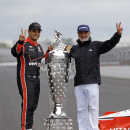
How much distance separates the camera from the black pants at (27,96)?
5336 mm

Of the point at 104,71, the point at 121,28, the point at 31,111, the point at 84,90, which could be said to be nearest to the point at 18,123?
the point at 31,111

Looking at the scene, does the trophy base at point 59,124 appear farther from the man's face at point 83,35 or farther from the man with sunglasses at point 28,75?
the man's face at point 83,35

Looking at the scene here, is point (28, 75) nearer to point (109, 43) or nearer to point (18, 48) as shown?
point (18, 48)

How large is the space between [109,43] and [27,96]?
1.62 m

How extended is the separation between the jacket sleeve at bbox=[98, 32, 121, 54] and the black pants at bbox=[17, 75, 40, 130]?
1237 millimetres

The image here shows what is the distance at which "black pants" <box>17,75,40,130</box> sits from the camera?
210 inches

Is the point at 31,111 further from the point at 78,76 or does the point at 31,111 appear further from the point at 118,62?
the point at 118,62

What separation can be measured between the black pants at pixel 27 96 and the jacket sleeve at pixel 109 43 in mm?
1237

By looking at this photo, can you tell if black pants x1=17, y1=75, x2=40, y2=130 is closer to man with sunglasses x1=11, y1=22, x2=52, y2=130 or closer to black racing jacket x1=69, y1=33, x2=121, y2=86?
man with sunglasses x1=11, y1=22, x2=52, y2=130

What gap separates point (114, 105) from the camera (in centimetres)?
1005

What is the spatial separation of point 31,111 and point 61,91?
821 millimetres

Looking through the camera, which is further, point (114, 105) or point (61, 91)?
point (114, 105)

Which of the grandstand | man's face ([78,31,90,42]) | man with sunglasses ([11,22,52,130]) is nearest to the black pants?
man with sunglasses ([11,22,52,130])

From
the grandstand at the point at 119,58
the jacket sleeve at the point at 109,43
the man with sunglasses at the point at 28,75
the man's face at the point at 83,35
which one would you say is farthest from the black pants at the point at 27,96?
the grandstand at the point at 119,58
